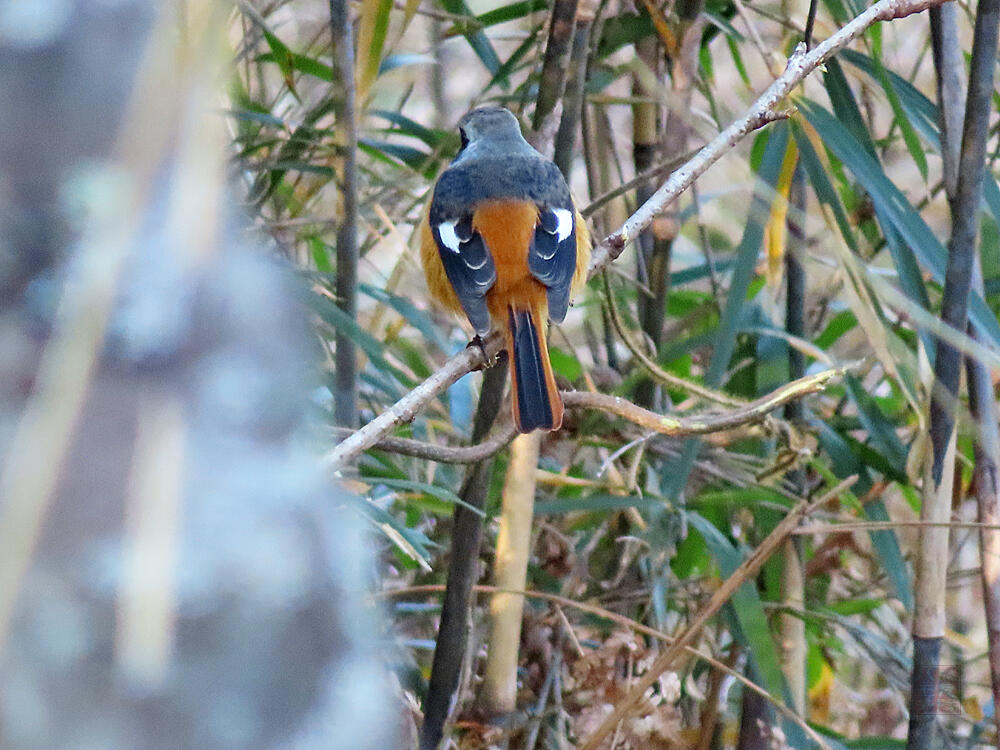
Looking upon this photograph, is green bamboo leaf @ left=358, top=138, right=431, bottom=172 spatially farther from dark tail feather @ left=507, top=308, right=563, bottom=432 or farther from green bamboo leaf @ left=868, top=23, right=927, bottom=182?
green bamboo leaf @ left=868, top=23, right=927, bottom=182

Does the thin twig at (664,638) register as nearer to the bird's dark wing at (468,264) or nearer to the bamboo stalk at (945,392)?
the bamboo stalk at (945,392)

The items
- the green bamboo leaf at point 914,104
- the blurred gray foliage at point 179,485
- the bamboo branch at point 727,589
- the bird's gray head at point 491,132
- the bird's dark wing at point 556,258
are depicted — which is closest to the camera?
the blurred gray foliage at point 179,485

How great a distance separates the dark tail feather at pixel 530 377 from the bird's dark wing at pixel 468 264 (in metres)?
0.09

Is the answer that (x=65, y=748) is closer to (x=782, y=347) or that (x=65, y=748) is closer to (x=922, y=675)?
(x=922, y=675)

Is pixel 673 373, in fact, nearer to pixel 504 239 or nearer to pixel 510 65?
pixel 504 239

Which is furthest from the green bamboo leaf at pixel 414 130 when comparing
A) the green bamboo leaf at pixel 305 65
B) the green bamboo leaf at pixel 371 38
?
the green bamboo leaf at pixel 371 38

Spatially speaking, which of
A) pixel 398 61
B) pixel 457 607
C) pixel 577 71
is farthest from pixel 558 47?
pixel 457 607

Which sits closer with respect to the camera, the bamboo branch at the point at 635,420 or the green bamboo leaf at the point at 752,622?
the bamboo branch at the point at 635,420

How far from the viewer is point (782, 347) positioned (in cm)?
304

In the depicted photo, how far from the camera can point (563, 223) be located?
2.84 metres

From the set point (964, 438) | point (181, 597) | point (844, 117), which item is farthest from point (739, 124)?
point (181, 597)

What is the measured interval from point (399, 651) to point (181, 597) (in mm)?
2055

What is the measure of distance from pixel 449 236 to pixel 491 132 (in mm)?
408

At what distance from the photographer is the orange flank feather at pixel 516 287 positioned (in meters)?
2.37
